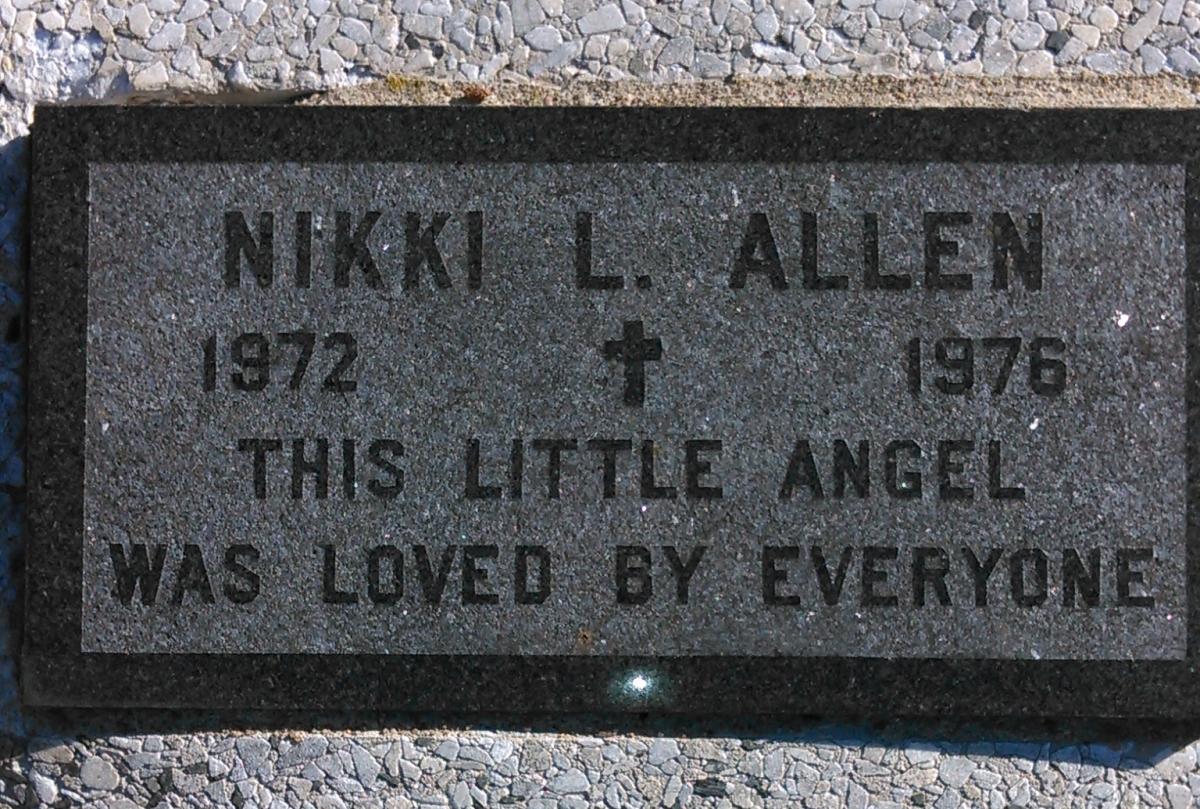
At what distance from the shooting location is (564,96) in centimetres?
268

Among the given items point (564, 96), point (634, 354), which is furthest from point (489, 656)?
point (564, 96)

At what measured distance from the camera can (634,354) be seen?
8.43 feet

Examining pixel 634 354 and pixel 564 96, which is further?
pixel 564 96

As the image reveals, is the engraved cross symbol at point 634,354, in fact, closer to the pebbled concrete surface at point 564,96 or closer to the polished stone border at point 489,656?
the polished stone border at point 489,656

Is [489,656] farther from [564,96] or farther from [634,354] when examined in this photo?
[564,96]

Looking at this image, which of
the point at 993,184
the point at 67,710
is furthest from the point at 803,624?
the point at 67,710

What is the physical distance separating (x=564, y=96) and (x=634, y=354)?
1.83 ft

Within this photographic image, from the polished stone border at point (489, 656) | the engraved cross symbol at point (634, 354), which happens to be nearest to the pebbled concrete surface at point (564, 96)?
the polished stone border at point (489, 656)

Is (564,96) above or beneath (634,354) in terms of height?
above

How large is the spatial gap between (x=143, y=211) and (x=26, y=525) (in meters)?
0.66

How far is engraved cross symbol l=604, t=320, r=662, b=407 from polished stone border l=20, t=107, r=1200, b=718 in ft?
1.14

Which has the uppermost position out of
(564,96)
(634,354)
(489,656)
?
(564,96)

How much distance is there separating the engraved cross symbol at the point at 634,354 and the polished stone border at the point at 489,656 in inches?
13.7

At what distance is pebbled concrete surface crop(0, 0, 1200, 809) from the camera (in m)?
2.62
